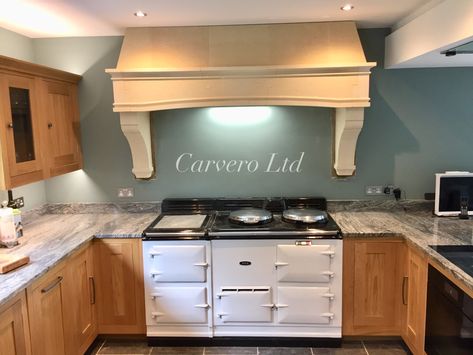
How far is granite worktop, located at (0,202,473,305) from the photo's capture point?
202 cm

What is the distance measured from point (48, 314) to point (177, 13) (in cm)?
196

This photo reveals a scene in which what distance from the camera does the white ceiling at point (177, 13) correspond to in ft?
7.55

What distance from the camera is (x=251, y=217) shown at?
2.75 metres

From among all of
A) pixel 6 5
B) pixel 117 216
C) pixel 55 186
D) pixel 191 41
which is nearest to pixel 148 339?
pixel 117 216

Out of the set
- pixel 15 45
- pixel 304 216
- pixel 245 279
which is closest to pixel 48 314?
pixel 245 279

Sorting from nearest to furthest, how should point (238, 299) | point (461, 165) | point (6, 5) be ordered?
point (6, 5) → point (238, 299) → point (461, 165)

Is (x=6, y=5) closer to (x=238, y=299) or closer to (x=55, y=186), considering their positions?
(x=55, y=186)

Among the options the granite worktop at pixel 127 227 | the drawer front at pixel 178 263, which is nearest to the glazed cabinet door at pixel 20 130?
the granite worktop at pixel 127 227

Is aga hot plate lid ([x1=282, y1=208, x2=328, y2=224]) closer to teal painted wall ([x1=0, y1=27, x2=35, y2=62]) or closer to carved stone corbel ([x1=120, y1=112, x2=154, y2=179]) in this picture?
carved stone corbel ([x1=120, y1=112, x2=154, y2=179])

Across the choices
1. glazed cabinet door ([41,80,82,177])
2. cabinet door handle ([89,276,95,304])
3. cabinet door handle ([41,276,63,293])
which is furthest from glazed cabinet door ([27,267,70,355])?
glazed cabinet door ([41,80,82,177])

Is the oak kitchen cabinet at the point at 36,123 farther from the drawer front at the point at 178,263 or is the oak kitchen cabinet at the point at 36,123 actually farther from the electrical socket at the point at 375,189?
the electrical socket at the point at 375,189

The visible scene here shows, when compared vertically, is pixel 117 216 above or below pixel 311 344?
above

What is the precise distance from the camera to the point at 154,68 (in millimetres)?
2766

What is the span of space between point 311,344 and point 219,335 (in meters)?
0.65
